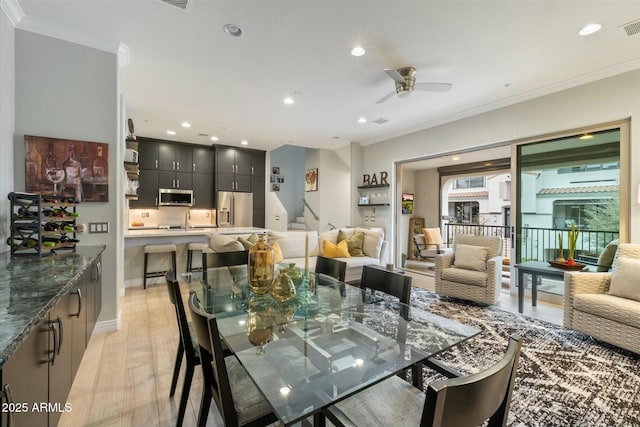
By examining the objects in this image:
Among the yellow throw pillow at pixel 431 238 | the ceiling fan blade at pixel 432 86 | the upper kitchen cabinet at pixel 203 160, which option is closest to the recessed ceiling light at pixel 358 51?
the ceiling fan blade at pixel 432 86

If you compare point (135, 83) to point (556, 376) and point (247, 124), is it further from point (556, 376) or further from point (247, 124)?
point (556, 376)

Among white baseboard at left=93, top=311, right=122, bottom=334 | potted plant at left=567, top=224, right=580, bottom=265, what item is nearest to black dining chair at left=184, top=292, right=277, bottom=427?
white baseboard at left=93, top=311, right=122, bottom=334

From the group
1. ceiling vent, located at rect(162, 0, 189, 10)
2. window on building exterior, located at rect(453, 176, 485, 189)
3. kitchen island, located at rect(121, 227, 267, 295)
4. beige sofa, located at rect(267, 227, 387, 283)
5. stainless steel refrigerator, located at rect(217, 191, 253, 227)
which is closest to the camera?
ceiling vent, located at rect(162, 0, 189, 10)

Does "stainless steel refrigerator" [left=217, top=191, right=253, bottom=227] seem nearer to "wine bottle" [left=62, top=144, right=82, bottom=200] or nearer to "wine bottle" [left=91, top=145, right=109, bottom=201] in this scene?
"wine bottle" [left=91, top=145, right=109, bottom=201]

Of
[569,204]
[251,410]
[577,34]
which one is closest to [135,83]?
[251,410]

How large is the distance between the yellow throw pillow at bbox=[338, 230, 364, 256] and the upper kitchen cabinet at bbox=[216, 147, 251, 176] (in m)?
3.88

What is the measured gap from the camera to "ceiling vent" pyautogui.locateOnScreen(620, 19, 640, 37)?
246 cm

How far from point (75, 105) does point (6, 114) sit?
499mm

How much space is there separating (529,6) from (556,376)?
2.91m

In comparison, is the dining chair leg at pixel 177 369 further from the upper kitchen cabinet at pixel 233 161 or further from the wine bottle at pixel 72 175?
the upper kitchen cabinet at pixel 233 161

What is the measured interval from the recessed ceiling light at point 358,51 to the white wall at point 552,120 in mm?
2668

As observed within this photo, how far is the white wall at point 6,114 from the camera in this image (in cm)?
229

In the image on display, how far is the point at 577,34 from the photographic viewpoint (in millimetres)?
2607

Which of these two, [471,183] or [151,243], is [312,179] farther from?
[471,183]
